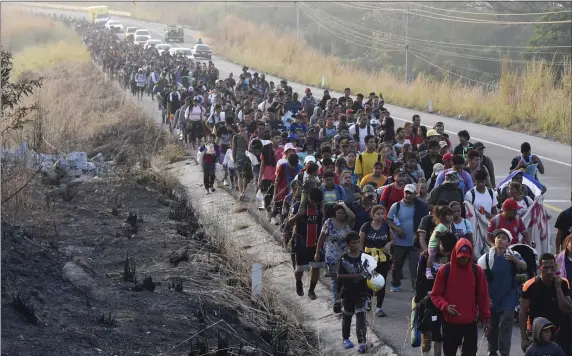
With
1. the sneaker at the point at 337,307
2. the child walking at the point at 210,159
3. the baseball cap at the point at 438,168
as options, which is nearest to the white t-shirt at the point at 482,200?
the baseball cap at the point at 438,168

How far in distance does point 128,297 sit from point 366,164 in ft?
15.1

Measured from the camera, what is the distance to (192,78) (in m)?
36.2

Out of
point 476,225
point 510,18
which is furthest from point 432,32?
point 476,225

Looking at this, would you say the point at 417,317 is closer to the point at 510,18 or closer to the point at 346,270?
the point at 346,270

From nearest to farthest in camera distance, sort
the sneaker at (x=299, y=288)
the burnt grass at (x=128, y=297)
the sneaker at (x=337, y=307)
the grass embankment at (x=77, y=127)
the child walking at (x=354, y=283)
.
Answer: the burnt grass at (x=128, y=297), the child walking at (x=354, y=283), the sneaker at (x=337, y=307), the sneaker at (x=299, y=288), the grass embankment at (x=77, y=127)

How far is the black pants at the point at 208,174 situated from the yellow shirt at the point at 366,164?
5.45m

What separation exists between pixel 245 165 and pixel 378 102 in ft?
17.9

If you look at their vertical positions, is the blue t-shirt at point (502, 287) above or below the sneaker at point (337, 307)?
above

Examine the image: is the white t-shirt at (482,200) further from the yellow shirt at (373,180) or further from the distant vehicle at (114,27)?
the distant vehicle at (114,27)

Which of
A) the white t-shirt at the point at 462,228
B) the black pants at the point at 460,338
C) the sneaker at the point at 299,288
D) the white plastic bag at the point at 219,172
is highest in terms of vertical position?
the white t-shirt at the point at 462,228

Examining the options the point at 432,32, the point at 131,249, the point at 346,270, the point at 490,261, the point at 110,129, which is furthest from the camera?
the point at 432,32

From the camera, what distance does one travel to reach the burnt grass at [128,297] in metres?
9.87

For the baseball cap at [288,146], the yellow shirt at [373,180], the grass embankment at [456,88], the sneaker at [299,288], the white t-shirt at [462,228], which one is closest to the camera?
the white t-shirt at [462,228]

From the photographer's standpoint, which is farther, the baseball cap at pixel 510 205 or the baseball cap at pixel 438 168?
the baseball cap at pixel 438 168
